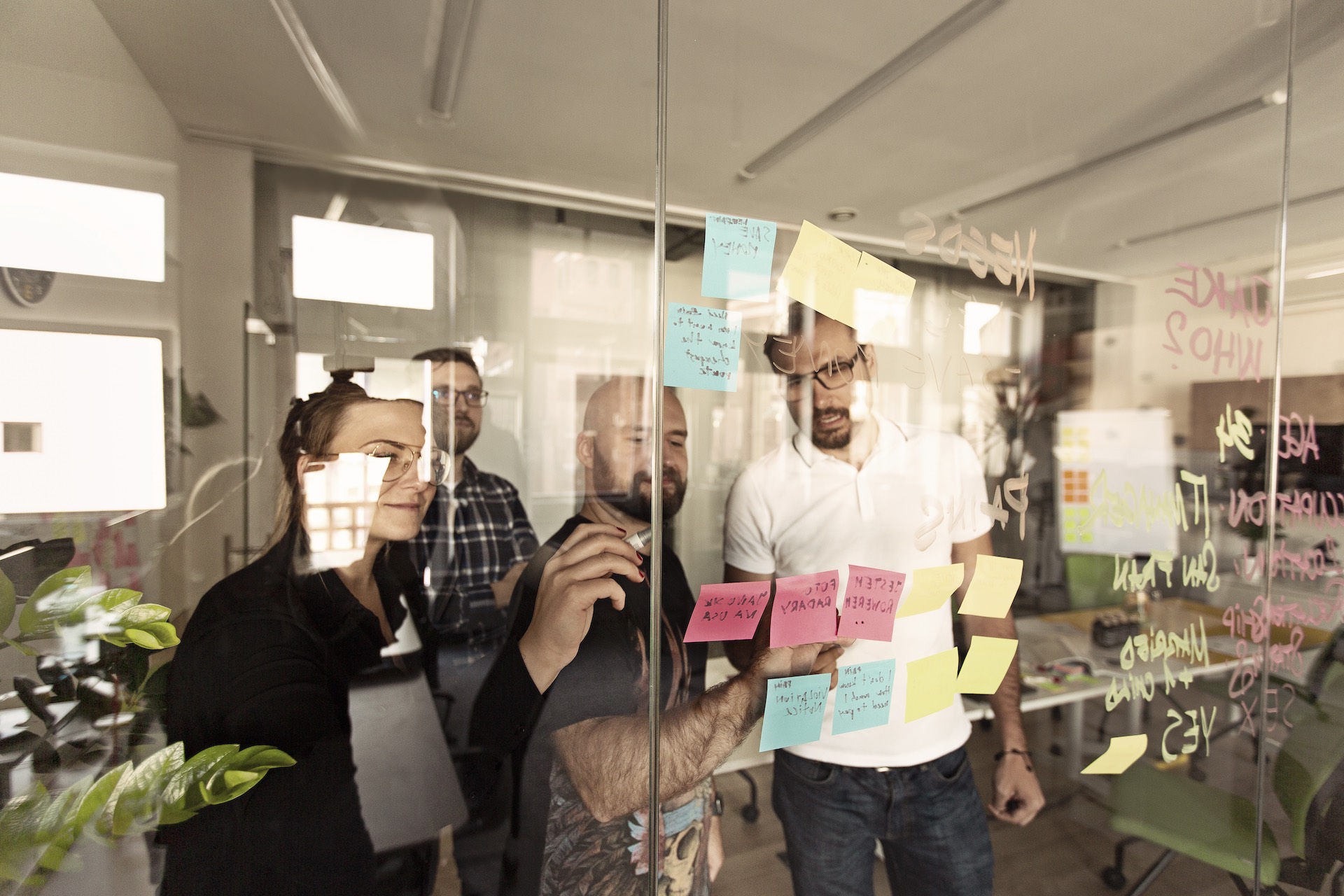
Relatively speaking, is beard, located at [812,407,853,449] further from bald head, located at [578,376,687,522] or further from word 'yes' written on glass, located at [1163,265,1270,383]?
word 'yes' written on glass, located at [1163,265,1270,383]

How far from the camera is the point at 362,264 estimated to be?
0.94 meters

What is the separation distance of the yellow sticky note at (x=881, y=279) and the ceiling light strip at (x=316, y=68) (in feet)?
3.01

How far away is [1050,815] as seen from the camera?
1390 millimetres

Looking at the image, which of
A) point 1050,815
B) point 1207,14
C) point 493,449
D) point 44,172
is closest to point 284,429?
point 493,449

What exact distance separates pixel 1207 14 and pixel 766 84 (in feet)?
3.29

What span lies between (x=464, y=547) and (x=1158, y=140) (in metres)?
1.77

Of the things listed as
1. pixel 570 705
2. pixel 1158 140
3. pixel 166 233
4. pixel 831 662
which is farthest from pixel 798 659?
pixel 1158 140

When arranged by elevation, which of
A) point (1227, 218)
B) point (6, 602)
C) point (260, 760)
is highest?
point (1227, 218)

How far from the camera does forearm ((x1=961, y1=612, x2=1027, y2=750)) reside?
132 cm

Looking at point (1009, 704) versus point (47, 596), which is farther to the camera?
point (1009, 704)

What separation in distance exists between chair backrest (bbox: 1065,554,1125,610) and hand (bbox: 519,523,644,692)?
100cm

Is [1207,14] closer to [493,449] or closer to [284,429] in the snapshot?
[493,449]

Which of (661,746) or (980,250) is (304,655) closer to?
(661,746)

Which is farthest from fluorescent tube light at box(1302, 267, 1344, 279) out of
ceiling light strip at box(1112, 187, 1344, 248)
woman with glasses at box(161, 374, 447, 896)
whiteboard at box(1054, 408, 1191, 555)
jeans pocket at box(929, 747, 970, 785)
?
woman with glasses at box(161, 374, 447, 896)
